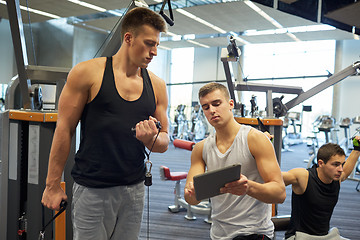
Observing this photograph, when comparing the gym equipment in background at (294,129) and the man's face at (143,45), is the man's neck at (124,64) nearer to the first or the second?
the man's face at (143,45)

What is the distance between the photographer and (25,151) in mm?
2512

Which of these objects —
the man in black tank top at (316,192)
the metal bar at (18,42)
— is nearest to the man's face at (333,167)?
the man in black tank top at (316,192)

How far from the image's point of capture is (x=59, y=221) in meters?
2.49

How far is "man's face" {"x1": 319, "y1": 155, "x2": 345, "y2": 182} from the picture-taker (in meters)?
2.45

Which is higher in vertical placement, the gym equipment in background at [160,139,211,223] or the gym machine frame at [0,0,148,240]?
the gym machine frame at [0,0,148,240]

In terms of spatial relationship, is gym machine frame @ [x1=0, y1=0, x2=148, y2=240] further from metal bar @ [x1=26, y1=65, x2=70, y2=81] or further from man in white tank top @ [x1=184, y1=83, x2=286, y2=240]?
man in white tank top @ [x1=184, y1=83, x2=286, y2=240]

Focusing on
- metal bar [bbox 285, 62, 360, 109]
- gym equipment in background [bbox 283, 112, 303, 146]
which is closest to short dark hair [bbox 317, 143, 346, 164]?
metal bar [bbox 285, 62, 360, 109]

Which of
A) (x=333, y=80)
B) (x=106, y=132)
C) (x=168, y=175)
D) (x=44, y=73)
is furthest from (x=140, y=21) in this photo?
(x=333, y=80)

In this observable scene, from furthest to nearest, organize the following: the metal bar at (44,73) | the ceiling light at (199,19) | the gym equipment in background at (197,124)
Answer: the gym equipment in background at (197,124), the ceiling light at (199,19), the metal bar at (44,73)

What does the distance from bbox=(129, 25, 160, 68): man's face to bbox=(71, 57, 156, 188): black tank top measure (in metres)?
0.12

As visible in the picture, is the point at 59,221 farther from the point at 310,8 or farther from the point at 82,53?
the point at 82,53

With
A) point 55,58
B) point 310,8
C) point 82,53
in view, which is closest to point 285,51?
point 82,53

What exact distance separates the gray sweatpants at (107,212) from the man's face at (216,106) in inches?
19.7

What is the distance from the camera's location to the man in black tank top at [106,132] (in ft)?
4.45
